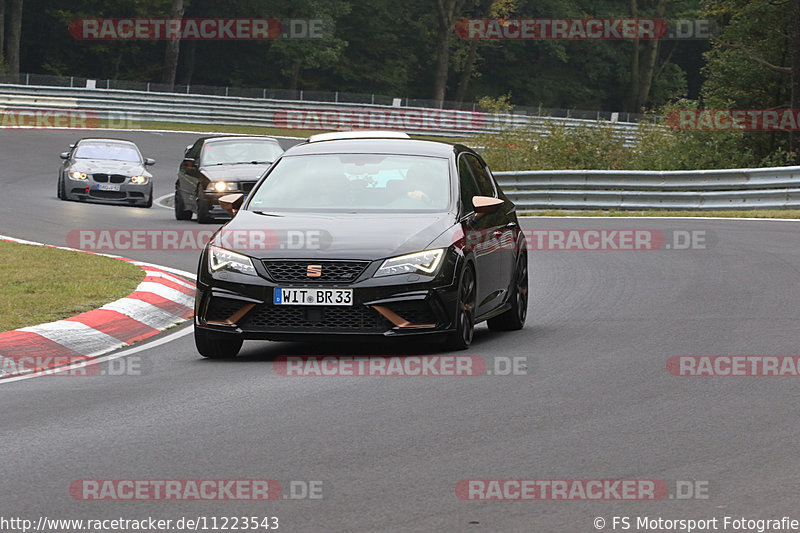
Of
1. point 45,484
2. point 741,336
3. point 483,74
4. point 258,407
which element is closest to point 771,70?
point 741,336

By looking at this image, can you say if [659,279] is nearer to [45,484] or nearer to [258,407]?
[258,407]

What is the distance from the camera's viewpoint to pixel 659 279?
15516mm

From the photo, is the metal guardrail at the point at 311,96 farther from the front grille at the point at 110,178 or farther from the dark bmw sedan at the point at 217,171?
the dark bmw sedan at the point at 217,171

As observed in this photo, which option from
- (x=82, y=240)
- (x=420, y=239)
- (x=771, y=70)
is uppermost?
(x=771, y=70)

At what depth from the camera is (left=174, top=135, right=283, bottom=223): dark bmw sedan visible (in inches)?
988

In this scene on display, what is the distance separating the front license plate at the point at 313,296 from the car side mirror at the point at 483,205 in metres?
1.67

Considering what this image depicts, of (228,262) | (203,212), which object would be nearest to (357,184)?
(228,262)

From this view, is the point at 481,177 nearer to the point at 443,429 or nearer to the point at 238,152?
the point at 443,429

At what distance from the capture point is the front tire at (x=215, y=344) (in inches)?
399

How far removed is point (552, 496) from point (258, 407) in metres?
2.58

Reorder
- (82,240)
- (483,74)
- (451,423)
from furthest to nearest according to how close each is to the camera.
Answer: (483,74), (82,240), (451,423)

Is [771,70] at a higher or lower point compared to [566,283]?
higher

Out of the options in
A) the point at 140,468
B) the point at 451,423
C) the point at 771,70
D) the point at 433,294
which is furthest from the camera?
the point at 771,70

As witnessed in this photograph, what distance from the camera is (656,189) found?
90.0ft
